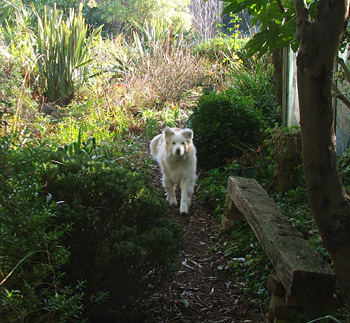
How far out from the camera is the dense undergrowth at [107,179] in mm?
2371

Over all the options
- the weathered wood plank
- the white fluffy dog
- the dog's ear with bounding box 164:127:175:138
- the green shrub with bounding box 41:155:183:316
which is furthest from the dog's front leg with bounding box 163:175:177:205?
the green shrub with bounding box 41:155:183:316

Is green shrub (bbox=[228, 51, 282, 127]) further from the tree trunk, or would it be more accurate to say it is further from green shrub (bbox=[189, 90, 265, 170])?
the tree trunk

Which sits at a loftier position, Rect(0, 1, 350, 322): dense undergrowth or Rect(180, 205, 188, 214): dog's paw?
Rect(0, 1, 350, 322): dense undergrowth

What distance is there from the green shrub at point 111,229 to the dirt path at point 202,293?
0.31 metres

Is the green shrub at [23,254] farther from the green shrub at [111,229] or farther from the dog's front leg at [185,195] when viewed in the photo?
the dog's front leg at [185,195]

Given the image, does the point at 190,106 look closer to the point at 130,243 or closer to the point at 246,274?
the point at 246,274

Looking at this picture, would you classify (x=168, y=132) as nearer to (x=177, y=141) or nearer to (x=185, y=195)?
(x=177, y=141)

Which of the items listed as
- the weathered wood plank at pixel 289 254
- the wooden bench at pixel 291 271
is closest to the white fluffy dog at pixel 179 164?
the weathered wood plank at pixel 289 254

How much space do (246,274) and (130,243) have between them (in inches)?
64.3

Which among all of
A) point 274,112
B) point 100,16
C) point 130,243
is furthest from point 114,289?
point 100,16

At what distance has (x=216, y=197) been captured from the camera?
20.4 ft

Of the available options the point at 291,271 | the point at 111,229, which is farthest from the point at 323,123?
the point at 111,229

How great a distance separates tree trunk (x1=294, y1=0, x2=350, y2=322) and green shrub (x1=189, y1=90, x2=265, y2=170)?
16.9 feet

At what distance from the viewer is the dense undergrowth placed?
2.37 meters
